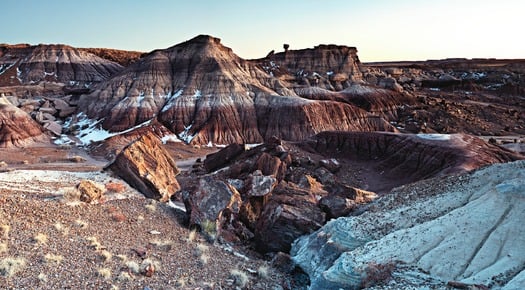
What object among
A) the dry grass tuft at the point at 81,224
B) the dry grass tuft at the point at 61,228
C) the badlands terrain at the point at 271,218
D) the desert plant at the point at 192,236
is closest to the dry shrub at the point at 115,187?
the badlands terrain at the point at 271,218

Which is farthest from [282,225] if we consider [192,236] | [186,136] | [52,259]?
[186,136]

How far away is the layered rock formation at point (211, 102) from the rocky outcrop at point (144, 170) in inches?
1312

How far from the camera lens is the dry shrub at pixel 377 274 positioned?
1024 centimetres

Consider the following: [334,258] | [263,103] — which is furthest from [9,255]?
[263,103]

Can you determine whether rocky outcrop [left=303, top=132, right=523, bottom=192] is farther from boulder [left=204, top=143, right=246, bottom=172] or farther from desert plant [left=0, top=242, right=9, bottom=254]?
desert plant [left=0, top=242, right=9, bottom=254]

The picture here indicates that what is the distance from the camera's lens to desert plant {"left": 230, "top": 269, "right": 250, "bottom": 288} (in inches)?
476

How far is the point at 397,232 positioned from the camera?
12.4 m

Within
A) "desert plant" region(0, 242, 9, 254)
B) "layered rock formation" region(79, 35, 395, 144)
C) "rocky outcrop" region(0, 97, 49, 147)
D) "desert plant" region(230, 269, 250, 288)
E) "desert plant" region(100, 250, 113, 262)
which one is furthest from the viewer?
"layered rock formation" region(79, 35, 395, 144)

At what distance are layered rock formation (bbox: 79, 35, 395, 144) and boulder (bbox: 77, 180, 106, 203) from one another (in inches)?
1465

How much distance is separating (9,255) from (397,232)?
1003 centimetres

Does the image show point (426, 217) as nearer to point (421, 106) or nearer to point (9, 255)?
point (9, 255)

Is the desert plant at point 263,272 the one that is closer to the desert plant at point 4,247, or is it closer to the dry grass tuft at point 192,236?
the dry grass tuft at point 192,236

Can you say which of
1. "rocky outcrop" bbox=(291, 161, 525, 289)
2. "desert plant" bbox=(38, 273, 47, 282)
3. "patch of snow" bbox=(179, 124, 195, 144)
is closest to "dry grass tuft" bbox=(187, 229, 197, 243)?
"rocky outcrop" bbox=(291, 161, 525, 289)

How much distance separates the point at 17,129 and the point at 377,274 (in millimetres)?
49185
